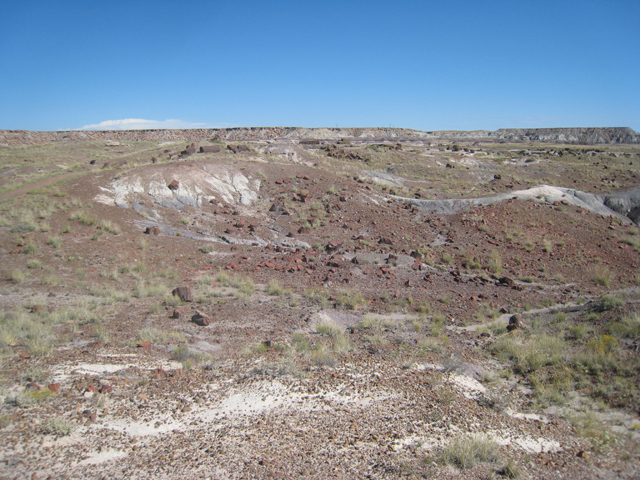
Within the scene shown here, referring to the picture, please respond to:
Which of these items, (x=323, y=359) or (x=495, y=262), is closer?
(x=323, y=359)

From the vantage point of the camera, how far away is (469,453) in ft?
16.1

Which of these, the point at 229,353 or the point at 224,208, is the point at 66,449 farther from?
the point at 224,208

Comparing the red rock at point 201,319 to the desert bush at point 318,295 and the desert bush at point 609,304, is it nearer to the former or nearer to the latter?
the desert bush at point 318,295

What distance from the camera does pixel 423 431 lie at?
5.55 m

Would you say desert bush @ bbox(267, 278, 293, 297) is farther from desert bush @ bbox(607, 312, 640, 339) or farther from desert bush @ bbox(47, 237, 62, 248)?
desert bush @ bbox(607, 312, 640, 339)

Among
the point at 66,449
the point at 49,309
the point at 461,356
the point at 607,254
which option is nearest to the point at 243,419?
the point at 66,449

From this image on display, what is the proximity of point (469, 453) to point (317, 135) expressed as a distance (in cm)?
8560

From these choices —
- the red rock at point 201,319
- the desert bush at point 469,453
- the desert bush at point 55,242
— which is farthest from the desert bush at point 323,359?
the desert bush at point 55,242

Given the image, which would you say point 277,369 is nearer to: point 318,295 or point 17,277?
point 318,295

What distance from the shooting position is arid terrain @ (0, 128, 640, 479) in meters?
5.00

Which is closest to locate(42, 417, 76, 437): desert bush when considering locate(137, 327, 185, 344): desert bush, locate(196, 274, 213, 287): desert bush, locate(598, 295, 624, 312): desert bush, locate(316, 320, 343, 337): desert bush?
locate(137, 327, 185, 344): desert bush

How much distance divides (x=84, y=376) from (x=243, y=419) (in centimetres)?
285

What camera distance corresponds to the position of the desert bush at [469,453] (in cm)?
484

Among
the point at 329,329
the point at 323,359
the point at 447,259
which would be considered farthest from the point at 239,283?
the point at 447,259
